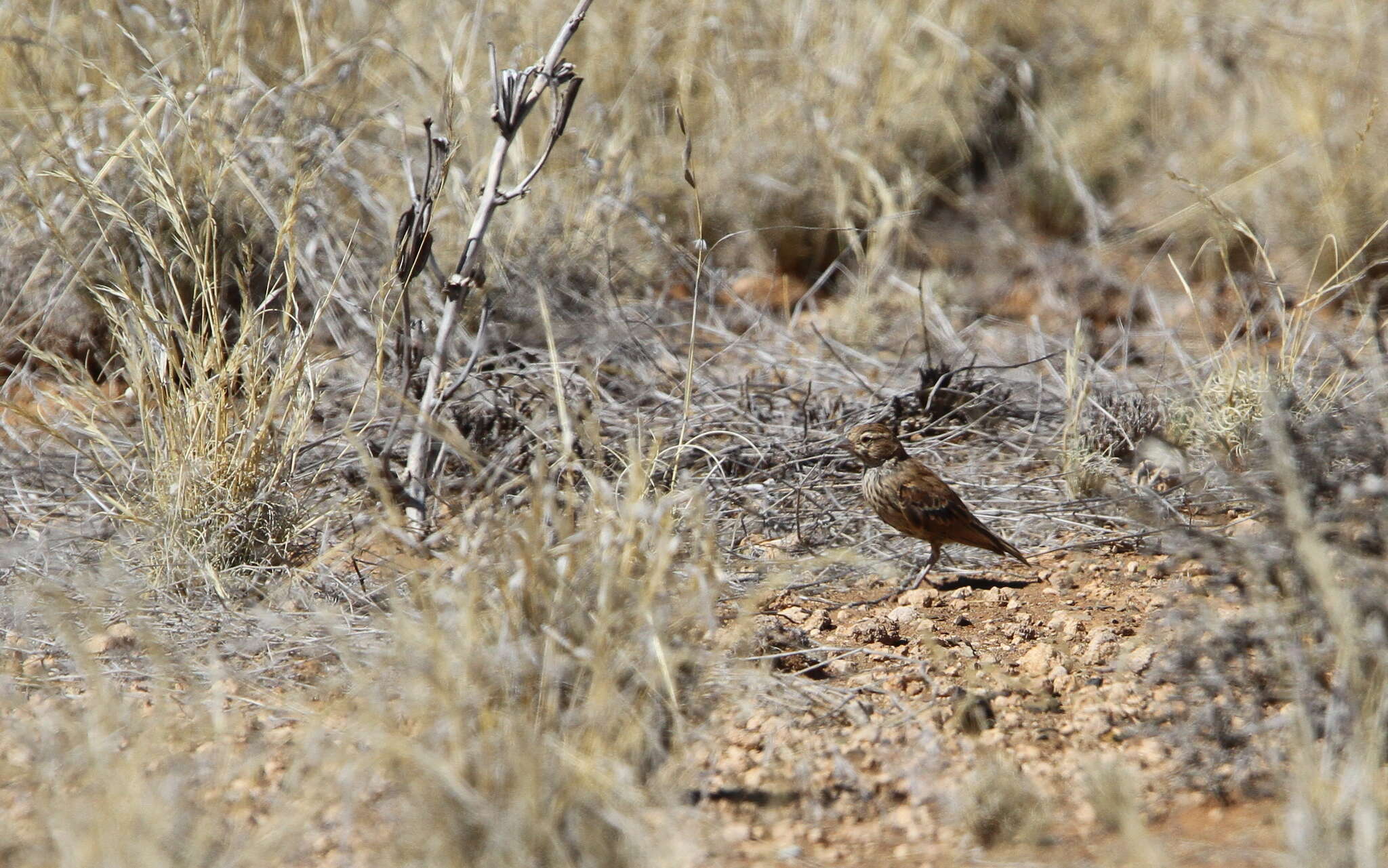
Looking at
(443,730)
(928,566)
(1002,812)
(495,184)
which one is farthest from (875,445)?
(443,730)

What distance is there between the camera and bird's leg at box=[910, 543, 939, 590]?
4090 mm

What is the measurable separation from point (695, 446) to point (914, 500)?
0.69 metres

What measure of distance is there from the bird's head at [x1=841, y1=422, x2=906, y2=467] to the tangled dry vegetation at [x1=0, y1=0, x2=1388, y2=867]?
0.90ft

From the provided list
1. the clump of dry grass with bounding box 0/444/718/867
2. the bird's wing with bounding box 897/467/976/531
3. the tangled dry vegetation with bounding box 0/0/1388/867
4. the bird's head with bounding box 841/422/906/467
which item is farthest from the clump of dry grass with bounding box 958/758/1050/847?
the bird's head with bounding box 841/422/906/467

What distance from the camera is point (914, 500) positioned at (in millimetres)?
4008

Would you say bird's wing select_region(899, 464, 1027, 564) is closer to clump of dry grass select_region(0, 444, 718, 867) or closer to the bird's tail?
the bird's tail

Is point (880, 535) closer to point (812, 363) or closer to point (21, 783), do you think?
point (812, 363)

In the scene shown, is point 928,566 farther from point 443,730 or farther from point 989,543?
point 443,730

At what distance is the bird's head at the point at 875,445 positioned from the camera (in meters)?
4.22

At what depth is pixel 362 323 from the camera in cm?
450

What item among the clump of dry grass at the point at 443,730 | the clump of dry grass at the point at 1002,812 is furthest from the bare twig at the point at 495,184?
the clump of dry grass at the point at 1002,812

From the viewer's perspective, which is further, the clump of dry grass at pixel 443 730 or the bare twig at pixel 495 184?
the bare twig at pixel 495 184

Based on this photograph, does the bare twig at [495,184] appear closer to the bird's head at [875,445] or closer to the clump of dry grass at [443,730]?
the clump of dry grass at [443,730]

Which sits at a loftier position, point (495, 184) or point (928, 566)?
point (495, 184)
